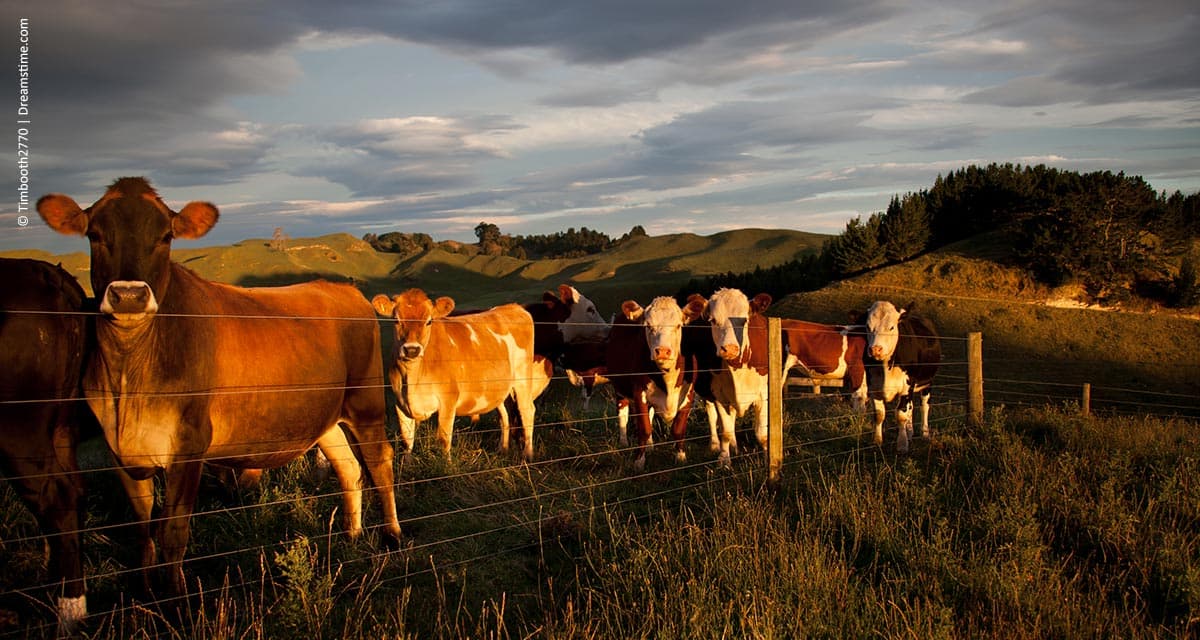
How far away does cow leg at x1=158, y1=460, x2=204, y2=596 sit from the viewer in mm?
4527

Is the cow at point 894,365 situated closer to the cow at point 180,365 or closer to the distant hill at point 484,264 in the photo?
the cow at point 180,365

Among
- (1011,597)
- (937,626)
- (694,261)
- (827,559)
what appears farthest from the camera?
(694,261)

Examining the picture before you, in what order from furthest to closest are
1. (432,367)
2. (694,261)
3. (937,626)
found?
(694,261) < (432,367) < (937,626)

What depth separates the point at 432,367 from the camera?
926 centimetres

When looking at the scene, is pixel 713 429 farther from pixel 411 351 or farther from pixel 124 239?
pixel 124 239

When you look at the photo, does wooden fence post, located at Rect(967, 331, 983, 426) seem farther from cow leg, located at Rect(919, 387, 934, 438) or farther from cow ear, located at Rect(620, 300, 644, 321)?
cow ear, located at Rect(620, 300, 644, 321)

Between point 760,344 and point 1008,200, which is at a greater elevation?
point 1008,200

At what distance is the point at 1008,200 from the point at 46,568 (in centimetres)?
3774

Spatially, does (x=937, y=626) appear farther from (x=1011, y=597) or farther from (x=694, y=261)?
(x=694, y=261)

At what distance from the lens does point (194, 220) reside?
191 inches

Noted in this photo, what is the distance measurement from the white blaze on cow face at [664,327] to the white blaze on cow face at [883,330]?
9.47 ft

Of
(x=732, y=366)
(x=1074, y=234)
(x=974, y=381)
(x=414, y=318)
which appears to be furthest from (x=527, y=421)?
(x=1074, y=234)

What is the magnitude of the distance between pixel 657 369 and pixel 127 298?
20.7ft

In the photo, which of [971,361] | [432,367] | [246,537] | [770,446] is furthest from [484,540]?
[971,361]
